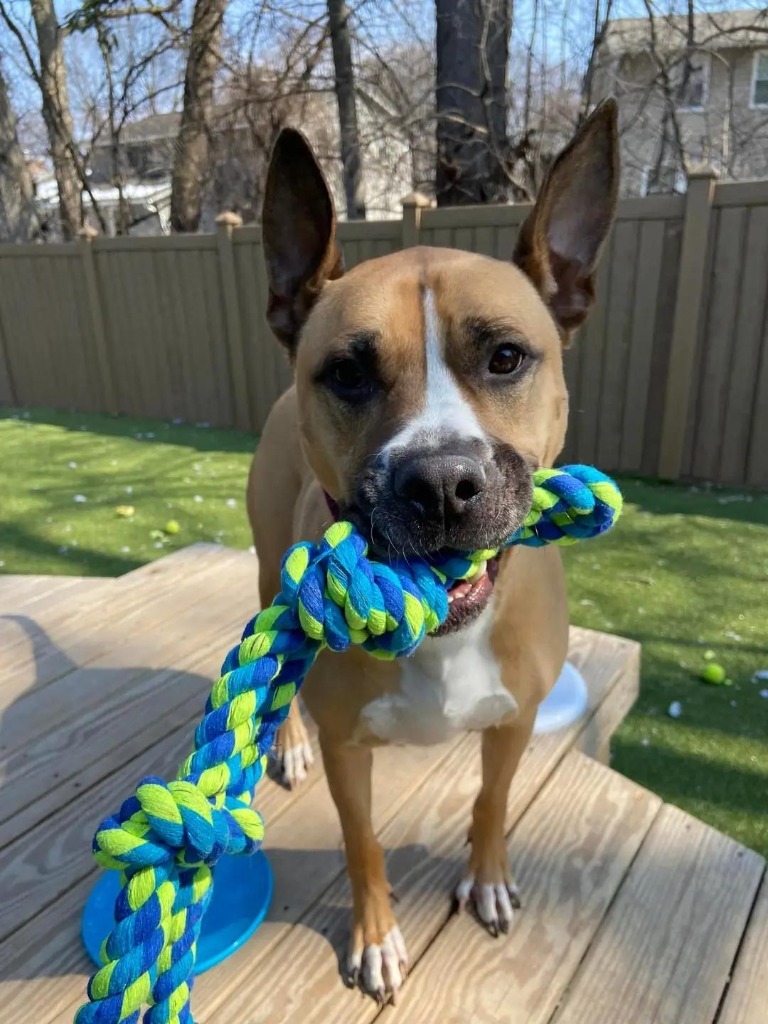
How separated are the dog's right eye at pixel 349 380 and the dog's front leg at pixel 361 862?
0.89 m

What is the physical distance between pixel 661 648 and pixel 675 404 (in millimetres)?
3212

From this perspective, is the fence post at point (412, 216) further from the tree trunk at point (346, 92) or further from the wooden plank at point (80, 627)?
the wooden plank at point (80, 627)

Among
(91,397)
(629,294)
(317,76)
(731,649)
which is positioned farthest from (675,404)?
(91,397)

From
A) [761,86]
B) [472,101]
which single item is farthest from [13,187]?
[761,86]

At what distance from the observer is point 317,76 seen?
11.0 metres

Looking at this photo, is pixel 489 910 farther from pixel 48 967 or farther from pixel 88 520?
pixel 88 520

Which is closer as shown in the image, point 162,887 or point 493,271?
point 162,887

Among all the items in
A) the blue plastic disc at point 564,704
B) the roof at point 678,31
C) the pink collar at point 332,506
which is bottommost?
the blue plastic disc at point 564,704

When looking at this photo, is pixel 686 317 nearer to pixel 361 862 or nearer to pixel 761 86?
pixel 361 862

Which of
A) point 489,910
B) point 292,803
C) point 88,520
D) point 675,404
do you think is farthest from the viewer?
point 675,404

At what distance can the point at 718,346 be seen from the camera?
6.59 m

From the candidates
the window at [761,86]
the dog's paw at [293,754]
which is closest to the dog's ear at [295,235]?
the dog's paw at [293,754]

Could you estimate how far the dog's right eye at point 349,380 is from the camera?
1818 mm

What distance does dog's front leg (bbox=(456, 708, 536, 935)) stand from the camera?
6.88 feet
